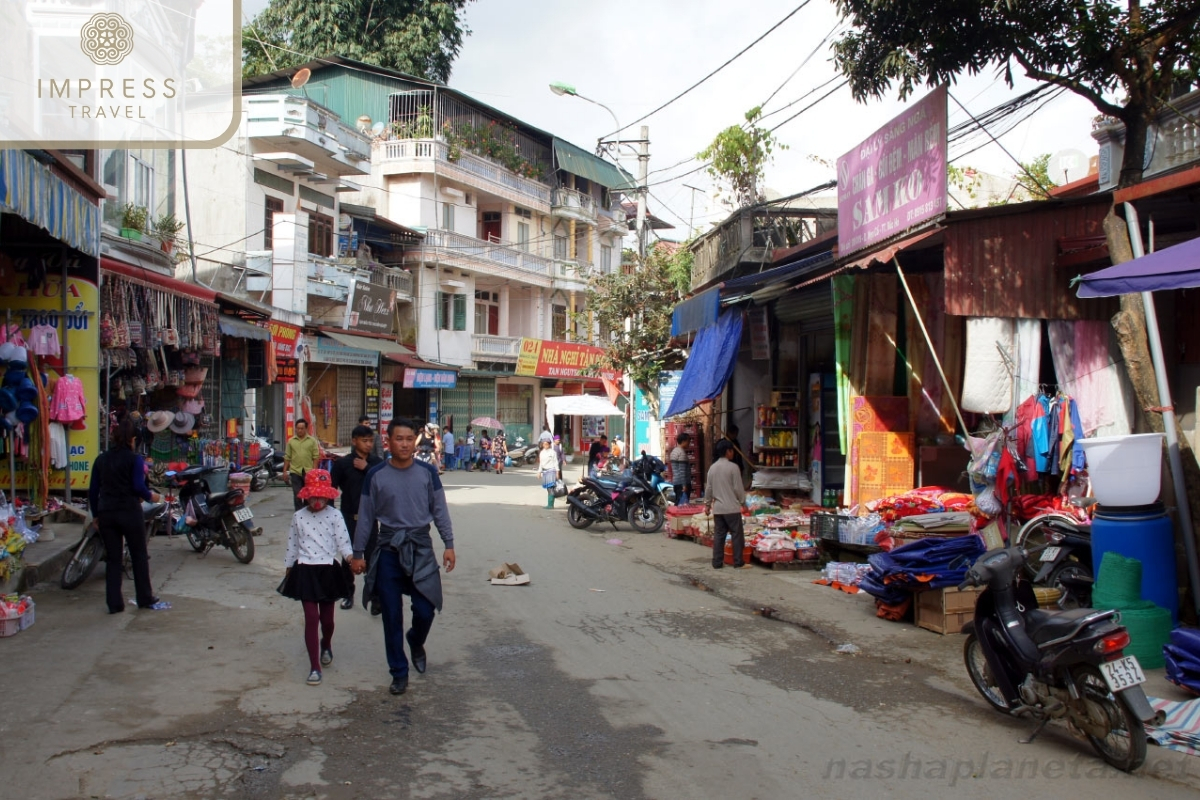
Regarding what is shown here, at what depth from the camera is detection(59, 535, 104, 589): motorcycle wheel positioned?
28.9 feet

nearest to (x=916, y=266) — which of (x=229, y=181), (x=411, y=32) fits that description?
(x=229, y=181)

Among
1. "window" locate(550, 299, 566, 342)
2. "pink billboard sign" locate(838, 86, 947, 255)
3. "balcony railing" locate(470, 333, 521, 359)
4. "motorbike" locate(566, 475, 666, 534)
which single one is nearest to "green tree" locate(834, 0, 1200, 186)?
"pink billboard sign" locate(838, 86, 947, 255)

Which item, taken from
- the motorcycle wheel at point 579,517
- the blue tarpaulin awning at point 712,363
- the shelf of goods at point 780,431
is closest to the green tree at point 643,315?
the motorcycle wheel at point 579,517

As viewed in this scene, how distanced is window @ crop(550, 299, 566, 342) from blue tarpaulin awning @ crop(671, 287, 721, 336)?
2910cm

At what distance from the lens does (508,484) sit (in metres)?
28.1

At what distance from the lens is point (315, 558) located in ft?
20.7

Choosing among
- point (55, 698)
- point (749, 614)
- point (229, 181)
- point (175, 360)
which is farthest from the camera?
point (229, 181)

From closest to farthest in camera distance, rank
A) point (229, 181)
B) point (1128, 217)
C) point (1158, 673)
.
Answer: point (1158, 673)
point (1128, 217)
point (229, 181)

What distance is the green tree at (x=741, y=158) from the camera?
19.9 metres

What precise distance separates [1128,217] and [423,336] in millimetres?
31831

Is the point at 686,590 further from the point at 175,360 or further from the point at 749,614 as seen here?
the point at 175,360

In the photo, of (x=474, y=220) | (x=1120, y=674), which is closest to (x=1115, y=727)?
(x=1120, y=674)

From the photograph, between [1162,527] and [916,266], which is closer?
[1162,527]

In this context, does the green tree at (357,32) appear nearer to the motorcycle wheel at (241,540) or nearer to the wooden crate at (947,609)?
the motorcycle wheel at (241,540)
